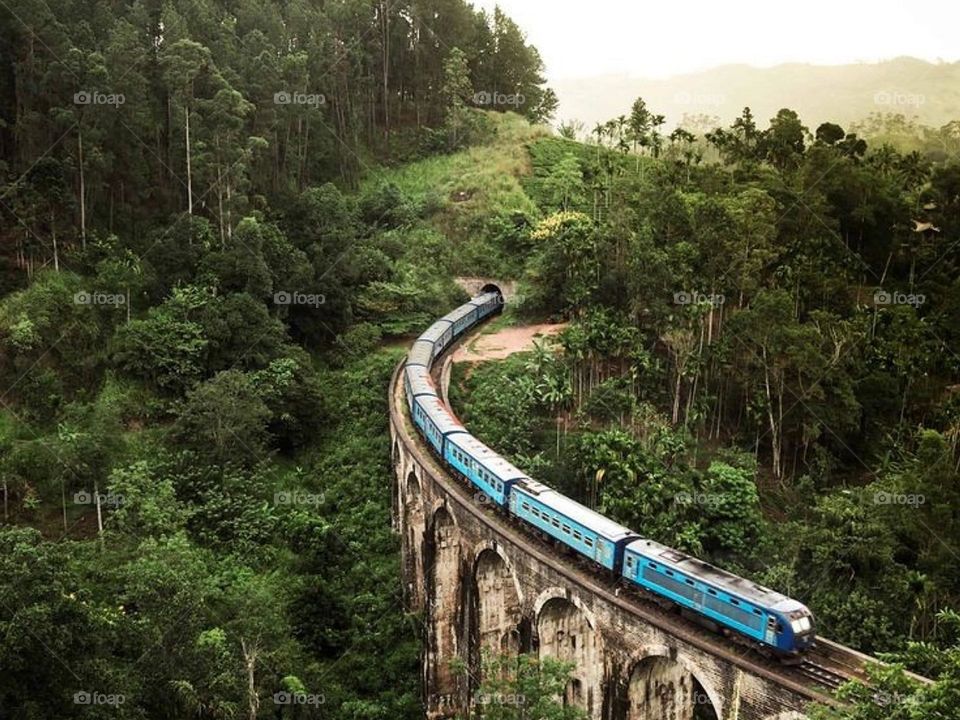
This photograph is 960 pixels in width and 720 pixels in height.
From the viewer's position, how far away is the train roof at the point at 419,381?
38.1 metres

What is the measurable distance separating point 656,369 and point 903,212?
14497 millimetres

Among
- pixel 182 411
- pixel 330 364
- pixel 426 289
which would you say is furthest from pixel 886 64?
pixel 182 411

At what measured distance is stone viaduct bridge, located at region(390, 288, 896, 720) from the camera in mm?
19359

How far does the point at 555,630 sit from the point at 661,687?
3726 mm

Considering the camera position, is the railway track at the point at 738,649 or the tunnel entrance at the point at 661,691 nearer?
the railway track at the point at 738,649

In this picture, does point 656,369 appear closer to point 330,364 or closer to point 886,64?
point 330,364

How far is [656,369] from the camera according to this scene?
3897 centimetres

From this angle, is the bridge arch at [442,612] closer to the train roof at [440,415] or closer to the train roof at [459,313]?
the train roof at [440,415]

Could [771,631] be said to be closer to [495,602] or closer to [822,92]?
[495,602]

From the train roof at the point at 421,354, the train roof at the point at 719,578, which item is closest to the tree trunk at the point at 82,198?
the train roof at the point at 421,354

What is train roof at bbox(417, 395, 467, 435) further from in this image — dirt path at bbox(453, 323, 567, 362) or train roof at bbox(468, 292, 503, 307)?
train roof at bbox(468, 292, 503, 307)

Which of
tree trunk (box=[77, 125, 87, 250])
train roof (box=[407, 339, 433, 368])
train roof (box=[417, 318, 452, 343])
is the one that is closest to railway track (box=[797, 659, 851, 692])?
train roof (box=[407, 339, 433, 368])

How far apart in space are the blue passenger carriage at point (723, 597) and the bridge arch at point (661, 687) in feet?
4.63

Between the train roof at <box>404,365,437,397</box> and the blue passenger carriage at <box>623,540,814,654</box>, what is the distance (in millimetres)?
16732
